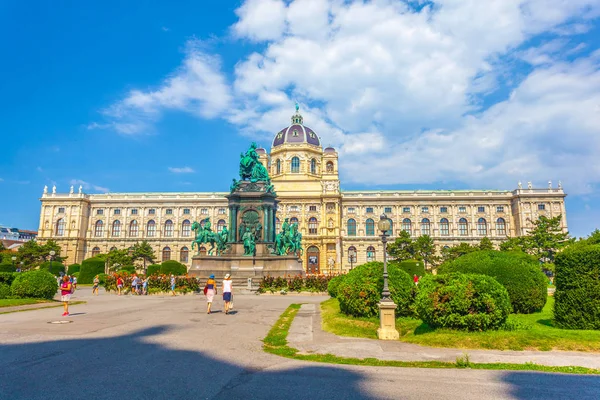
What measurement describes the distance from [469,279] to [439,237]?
225 ft

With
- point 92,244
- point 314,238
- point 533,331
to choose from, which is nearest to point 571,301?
point 533,331

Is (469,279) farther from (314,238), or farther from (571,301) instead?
(314,238)

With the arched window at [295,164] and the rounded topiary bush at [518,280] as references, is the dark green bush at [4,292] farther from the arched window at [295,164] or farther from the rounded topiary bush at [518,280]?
the arched window at [295,164]

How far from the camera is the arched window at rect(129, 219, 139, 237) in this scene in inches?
3189

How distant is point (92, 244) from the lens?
266 feet

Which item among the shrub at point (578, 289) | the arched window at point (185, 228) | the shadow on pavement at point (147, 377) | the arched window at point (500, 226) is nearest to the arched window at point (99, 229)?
the arched window at point (185, 228)

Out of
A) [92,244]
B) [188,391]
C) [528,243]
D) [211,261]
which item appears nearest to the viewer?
[188,391]

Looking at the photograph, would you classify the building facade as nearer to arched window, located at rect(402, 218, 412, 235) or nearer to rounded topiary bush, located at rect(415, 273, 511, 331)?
arched window, located at rect(402, 218, 412, 235)

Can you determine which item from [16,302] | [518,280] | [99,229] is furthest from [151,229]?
[518,280]

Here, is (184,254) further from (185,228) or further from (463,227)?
(463,227)

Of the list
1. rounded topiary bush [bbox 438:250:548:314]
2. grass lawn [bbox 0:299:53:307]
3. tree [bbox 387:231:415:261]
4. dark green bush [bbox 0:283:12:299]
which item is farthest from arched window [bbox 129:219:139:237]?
rounded topiary bush [bbox 438:250:548:314]

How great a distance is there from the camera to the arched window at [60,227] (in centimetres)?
7981

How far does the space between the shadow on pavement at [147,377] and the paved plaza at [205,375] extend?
0.01 metres

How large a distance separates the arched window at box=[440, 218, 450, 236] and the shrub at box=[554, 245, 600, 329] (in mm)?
68893
